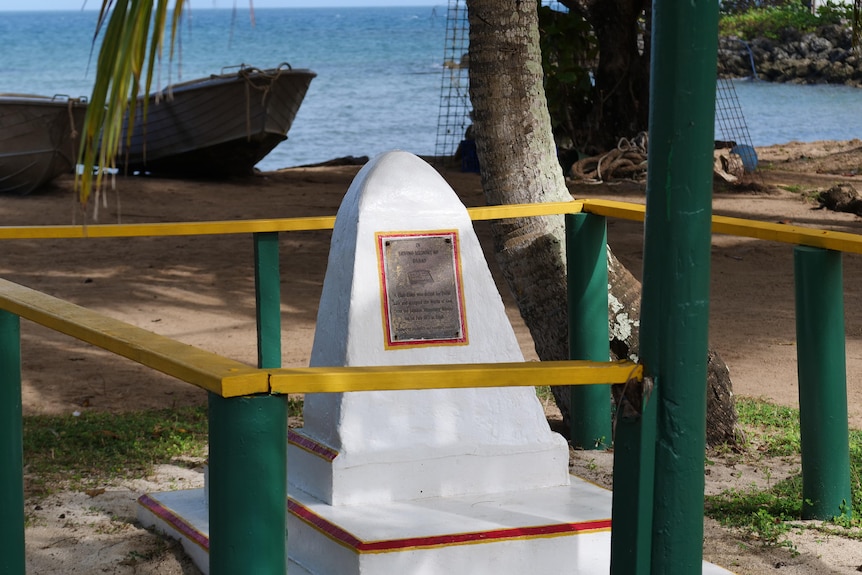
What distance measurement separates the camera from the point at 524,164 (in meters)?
4.96

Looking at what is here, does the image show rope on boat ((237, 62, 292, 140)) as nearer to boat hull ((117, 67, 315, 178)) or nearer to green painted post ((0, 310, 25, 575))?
boat hull ((117, 67, 315, 178))

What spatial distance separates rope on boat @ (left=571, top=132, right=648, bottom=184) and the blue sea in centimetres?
290

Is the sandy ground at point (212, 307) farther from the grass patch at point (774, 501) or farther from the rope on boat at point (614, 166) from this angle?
→ the rope on boat at point (614, 166)

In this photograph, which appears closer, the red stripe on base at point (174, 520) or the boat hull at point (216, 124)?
the red stripe on base at point (174, 520)

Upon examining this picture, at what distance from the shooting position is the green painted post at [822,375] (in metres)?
3.66

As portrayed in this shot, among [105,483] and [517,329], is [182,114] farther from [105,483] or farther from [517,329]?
[105,483]

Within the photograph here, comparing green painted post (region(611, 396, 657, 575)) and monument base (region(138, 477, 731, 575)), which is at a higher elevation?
green painted post (region(611, 396, 657, 575))

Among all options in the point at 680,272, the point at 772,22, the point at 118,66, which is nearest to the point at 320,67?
the point at 772,22

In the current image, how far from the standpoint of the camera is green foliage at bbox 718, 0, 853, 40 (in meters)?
44.7

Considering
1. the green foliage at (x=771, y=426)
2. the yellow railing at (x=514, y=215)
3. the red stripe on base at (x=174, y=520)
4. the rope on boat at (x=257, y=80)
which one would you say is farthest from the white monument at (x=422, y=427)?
the rope on boat at (x=257, y=80)

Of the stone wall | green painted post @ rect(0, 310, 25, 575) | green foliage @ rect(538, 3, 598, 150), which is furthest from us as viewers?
the stone wall

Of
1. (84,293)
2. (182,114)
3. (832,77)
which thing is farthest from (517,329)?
(832,77)

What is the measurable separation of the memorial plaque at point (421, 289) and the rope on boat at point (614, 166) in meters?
10.9

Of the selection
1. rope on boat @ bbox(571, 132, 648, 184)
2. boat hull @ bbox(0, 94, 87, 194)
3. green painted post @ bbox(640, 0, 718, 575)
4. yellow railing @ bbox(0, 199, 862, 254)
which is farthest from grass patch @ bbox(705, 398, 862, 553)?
boat hull @ bbox(0, 94, 87, 194)
